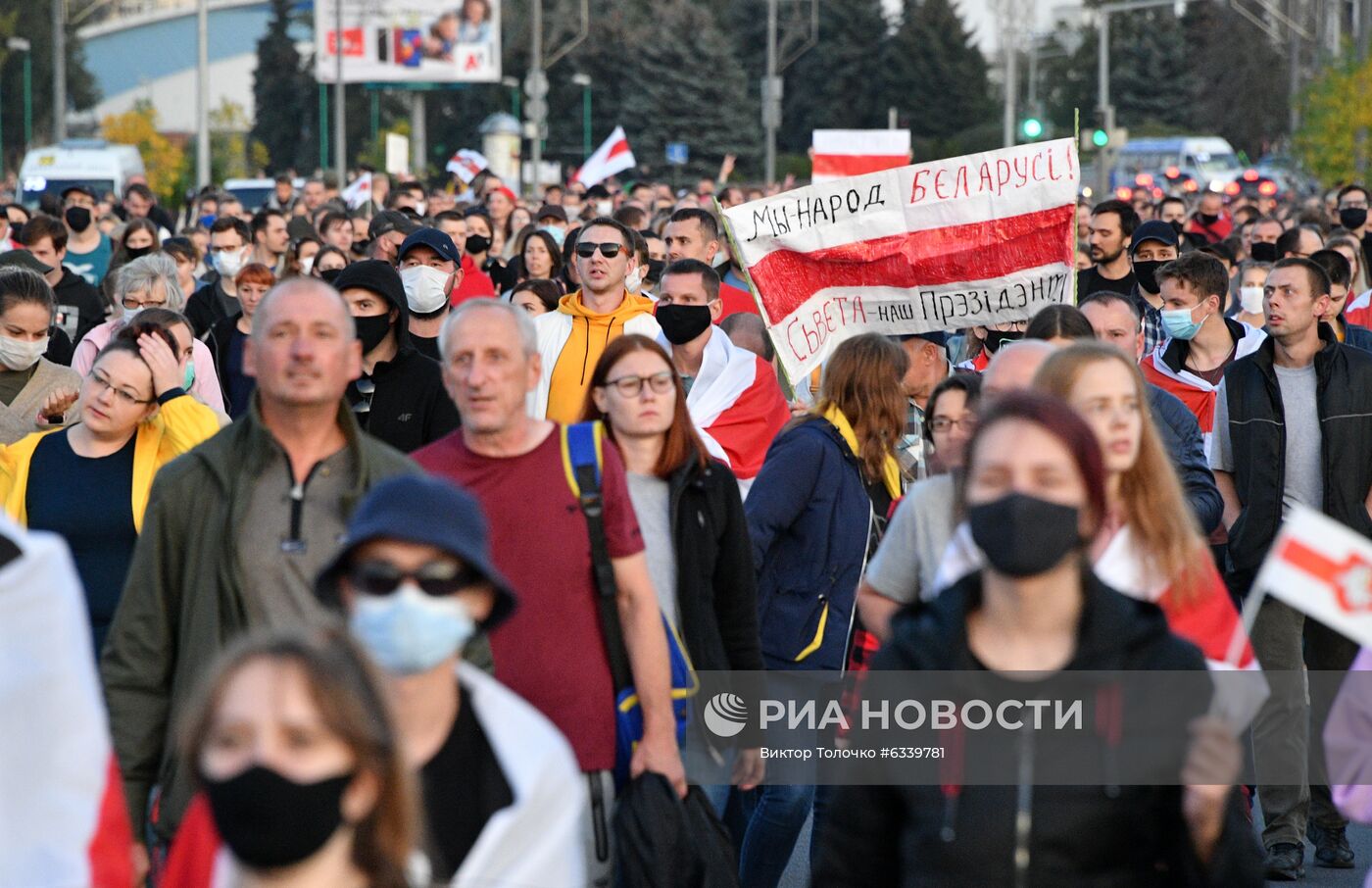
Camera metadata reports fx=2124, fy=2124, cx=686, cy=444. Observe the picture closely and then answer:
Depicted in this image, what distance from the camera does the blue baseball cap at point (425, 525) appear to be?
11.4 feet

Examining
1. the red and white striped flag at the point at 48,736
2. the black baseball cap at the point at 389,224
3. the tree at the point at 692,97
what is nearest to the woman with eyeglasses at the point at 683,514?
the red and white striped flag at the point at 48,736

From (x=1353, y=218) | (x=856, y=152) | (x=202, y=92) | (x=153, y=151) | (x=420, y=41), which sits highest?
(x=420, y=41)

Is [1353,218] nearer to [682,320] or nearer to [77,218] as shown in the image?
[77,218]

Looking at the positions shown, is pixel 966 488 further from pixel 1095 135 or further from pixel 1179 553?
pixel 1095 135

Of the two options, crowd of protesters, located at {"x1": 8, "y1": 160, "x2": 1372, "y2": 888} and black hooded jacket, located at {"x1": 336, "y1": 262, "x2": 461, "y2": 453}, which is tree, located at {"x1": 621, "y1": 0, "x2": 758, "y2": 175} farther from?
black hooded jacket, located at {"x1": 336, "y1": 262, "x2": 461, "y2": 453}

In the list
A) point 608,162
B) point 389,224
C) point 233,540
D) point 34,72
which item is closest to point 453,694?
point 233,540

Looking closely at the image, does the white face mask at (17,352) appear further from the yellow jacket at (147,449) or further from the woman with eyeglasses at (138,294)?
the yellow jacket at (147,449)

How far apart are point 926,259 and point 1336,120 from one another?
25.7 meters

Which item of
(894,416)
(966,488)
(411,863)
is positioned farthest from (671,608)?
(411,863)

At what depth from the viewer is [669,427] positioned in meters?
5.81

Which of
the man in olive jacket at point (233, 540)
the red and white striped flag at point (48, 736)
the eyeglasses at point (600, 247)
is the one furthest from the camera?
the eyeglasses at point (600, 247)

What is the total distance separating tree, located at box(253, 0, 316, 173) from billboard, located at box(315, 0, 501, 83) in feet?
84.0

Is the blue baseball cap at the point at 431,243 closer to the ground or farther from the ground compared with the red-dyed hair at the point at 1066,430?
farther from the ground

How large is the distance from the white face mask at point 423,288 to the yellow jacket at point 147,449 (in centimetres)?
302
